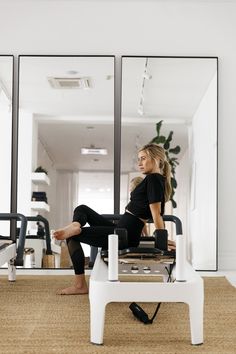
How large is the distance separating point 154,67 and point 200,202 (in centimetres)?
129

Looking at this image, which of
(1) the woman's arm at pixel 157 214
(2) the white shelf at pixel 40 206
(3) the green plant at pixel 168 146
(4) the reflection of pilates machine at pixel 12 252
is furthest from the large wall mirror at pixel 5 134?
(1) the woman's arm at pixel 157 214

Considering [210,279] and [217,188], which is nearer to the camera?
[210,279]

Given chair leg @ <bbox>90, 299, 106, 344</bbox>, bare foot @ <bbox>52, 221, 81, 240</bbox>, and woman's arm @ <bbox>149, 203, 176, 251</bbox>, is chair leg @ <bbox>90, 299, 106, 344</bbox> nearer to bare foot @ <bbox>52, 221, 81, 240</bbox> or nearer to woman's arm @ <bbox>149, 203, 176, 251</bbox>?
woman's arm @ <bbox>149, 203, 176, 251</bbox>

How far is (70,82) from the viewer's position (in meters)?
5.35

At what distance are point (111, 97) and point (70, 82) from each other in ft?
1.29

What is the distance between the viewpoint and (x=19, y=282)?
170 inches

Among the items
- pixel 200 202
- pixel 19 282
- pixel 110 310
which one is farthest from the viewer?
pixel 200 202

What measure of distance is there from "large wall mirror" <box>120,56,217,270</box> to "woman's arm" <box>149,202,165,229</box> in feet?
6.31

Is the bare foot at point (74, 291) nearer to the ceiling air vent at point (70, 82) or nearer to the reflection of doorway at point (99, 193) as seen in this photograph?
the reflection of doorway at point (99, 193)

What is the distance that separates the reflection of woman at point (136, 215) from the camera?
11.1ft

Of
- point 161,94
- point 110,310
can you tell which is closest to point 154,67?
point 161,94

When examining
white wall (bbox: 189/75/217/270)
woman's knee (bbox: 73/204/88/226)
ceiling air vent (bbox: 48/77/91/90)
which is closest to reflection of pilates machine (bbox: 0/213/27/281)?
woman's knee (bbox: 73/204/88/226)

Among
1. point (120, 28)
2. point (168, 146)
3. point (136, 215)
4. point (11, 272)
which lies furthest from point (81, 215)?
point (120, 28)

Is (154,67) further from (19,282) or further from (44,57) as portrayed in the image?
(19,282)
